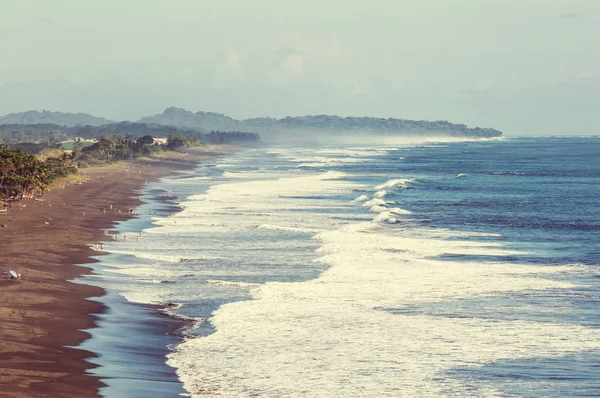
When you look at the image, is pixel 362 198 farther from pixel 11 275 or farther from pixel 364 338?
pixel 364 338

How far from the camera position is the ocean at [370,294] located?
31.6 metres

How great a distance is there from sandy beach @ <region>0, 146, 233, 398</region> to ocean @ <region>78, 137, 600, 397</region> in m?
1.90

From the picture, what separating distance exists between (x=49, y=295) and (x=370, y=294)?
1601 cm

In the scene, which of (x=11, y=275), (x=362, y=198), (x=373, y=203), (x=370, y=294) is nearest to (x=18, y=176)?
(x=373, y=203)

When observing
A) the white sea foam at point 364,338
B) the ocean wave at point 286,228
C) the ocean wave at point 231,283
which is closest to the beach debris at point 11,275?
the ocean wave at point 231,283

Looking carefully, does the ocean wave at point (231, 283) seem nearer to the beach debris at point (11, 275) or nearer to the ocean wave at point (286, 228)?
the beach debris at point (11, 275)

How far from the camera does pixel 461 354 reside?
113ft

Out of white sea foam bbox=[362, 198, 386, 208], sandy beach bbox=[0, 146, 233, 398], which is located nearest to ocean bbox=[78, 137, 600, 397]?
sandy beach bbox=[0, 146, 233, 398]

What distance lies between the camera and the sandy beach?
95.6 feet

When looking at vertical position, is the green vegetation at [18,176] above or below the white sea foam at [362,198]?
above

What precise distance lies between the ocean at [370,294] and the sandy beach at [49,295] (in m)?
1.90

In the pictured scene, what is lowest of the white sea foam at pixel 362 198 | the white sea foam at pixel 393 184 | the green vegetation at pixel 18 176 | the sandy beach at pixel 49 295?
the sandy beach at pixel 49 295

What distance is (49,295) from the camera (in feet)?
141

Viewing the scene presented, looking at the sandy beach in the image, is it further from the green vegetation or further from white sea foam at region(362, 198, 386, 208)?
white sea foam at region(362, 198, 386, 208)
